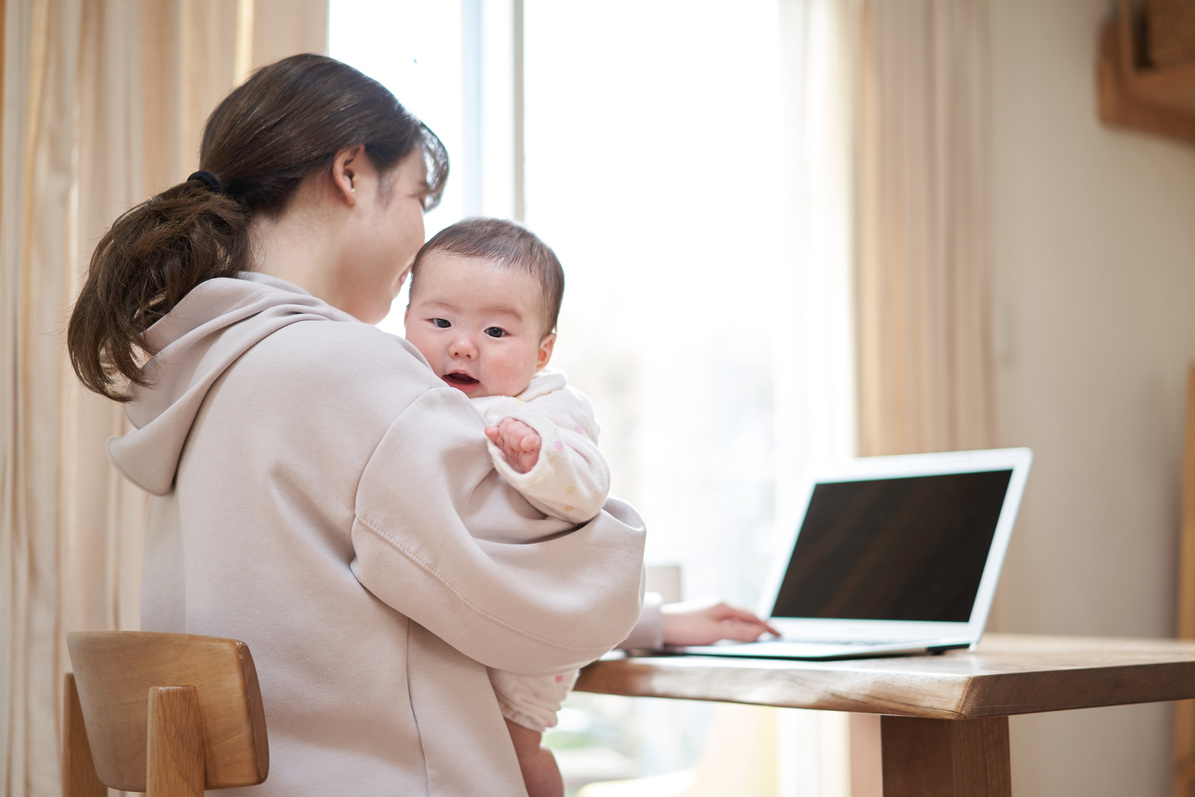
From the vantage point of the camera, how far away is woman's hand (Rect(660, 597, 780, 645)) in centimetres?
144

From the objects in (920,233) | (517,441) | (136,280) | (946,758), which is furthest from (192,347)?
(920,233)

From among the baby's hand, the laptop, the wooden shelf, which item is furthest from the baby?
the wooden shelf

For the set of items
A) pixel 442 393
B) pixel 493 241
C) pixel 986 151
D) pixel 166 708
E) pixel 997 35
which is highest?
pixel 997 35

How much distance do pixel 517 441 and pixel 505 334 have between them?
0.28 m

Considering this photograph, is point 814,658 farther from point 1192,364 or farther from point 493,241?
point 1192,364

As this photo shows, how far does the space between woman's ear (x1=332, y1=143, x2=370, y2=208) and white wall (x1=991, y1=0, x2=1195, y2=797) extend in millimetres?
2158

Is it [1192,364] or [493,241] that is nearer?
[493,241]

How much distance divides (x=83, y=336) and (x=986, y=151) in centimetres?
246

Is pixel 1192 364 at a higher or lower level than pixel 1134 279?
lower

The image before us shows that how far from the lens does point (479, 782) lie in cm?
90

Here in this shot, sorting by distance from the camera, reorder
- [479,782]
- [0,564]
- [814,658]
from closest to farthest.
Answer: [479,782] < [814,658] < [0,564]

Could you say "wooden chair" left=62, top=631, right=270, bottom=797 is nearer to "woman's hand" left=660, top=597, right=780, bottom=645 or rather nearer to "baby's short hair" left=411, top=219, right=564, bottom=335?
"baby's short hair" left=411, top=219, right=564, bottom=335

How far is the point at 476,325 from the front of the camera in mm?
1146

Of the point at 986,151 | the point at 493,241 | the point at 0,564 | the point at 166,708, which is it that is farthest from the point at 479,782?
the point at 986,151
